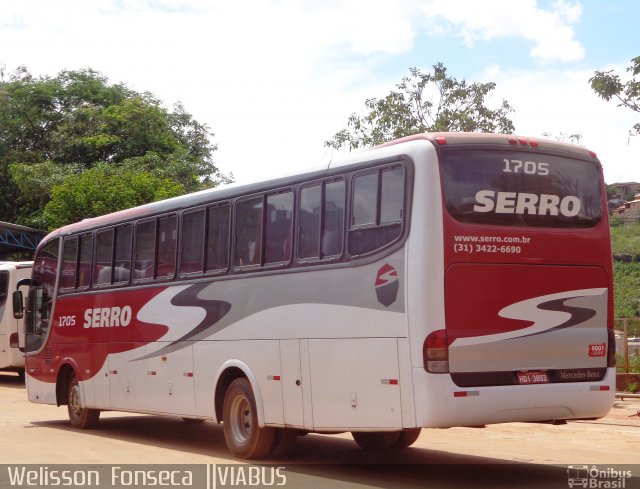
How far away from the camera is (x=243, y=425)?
1244cm

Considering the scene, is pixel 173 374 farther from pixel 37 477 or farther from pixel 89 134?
pixel 89 134

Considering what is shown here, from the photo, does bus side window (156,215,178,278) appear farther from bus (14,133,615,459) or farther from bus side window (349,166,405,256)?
bus side window (349,166,405,256)

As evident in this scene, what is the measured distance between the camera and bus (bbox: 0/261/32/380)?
26.5 meters

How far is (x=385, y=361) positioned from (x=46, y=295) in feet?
30.1

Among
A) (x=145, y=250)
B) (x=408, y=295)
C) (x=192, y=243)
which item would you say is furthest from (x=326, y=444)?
(x=408, y=295)

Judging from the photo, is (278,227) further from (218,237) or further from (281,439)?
(281,439)

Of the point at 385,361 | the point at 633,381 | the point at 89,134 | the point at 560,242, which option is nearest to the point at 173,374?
the point at 385,361

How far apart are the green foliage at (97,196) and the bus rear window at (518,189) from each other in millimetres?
28961

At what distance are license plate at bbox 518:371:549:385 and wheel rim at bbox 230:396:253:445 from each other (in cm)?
365

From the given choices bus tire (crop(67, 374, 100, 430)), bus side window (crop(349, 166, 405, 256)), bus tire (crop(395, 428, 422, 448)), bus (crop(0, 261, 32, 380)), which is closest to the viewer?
bus side window (crop(349, 166, 405, 256))

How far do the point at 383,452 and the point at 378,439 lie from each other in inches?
6.7

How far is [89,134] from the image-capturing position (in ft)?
164

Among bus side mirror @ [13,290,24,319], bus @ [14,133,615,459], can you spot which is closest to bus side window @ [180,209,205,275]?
bus @ [14,133,615,459]

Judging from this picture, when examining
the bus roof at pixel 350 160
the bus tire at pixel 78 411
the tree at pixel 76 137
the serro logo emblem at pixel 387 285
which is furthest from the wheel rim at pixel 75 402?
the tree at pixel 76 137
